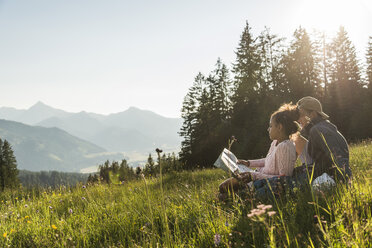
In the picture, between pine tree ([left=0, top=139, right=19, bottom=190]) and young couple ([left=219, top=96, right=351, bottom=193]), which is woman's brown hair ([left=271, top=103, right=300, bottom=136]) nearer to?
young couple ([left=219, top=96, right=351, bottom=193])

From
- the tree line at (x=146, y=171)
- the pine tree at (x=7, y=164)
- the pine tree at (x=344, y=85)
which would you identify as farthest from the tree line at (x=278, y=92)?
the pine tree at (x=7, y=164)

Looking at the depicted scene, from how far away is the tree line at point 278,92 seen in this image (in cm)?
3756

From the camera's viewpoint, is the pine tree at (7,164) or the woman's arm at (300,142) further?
the pine tree at (7,164)

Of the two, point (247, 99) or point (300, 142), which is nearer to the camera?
point (300, 142)

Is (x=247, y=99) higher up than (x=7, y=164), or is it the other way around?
(x=247, y=99)

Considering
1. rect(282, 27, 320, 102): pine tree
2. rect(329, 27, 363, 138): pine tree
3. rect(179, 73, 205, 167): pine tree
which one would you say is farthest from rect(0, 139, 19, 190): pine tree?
rect(329, 27, 363, 138): pine tree

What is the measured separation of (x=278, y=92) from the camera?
39.6 metres

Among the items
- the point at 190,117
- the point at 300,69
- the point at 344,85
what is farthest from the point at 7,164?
the point at 344,85

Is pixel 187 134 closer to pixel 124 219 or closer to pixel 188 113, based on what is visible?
pixel 188 113

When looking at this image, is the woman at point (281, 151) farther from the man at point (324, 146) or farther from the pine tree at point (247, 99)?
the pine tree at point (247, 99)

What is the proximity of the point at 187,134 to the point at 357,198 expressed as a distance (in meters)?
50.8

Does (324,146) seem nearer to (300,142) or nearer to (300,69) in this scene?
(300,142)

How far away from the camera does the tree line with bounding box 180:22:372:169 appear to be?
37562 millimetres

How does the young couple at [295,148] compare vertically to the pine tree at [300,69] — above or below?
below
